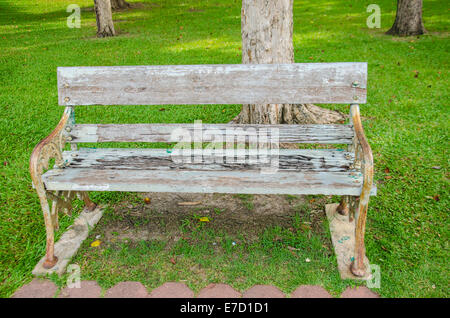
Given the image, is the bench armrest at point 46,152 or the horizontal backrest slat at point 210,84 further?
the horizontal backrest slat at point 210,84

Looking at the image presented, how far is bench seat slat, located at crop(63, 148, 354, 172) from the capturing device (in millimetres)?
2922

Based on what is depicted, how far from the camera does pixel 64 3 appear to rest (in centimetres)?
1859

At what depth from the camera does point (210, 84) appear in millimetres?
3076

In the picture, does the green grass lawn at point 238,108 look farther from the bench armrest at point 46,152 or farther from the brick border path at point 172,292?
the bench armrest at point 46,152

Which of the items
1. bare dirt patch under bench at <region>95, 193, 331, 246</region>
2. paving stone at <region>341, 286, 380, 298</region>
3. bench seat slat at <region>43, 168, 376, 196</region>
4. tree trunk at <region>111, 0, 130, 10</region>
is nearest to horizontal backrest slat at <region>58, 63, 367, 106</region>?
bench seat slat at <region>43, 168, 376, 196</region>

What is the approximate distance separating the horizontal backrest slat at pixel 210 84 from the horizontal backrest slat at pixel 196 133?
221 mm

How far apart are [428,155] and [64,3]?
1888 centimetres

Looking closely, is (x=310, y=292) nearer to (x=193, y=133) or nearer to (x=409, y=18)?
(x=193, y=133)

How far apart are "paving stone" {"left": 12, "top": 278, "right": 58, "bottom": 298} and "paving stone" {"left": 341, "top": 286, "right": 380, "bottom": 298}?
75.5 inches

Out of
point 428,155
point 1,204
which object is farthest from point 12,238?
point 428,155

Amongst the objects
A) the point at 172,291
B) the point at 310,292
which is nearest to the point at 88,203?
the point at 172,291

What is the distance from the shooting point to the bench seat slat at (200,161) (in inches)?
115

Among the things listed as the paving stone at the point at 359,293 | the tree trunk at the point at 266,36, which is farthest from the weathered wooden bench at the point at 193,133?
the tree trunk at the point at 266,36
